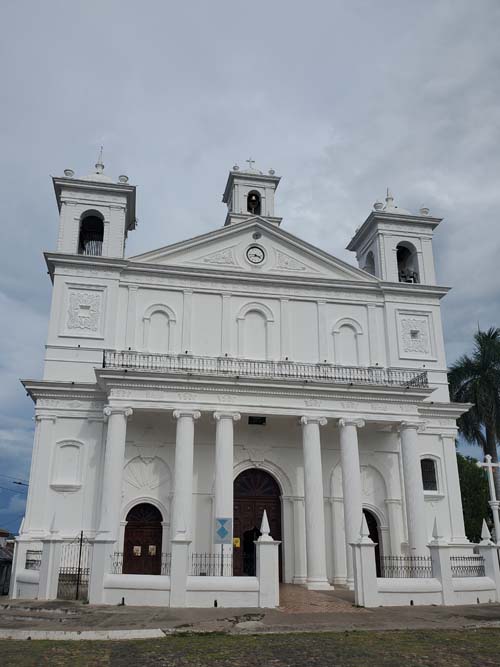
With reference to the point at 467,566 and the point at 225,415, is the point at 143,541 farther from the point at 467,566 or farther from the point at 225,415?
the point at 467,566

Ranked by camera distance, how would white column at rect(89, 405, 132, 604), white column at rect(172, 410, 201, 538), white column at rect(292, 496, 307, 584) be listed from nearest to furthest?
white column at rect(89, 405, 132, 604) < white column at rect(172, 410, 201, 538) < white column at rect(292, 496, 307, 584)

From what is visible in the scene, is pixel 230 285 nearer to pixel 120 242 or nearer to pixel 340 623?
pixel 120 242

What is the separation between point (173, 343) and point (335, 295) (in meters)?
7.37

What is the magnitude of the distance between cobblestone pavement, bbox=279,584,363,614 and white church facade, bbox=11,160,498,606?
3.55ft

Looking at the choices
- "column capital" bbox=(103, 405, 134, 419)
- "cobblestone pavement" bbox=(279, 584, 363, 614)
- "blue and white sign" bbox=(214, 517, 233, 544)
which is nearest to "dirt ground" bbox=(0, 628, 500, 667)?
"cobblestone pavement" bbox=(279, 584, 363, 614)

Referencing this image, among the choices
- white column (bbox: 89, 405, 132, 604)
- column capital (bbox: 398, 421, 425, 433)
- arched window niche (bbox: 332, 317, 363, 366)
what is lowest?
white column (bbox: 89, 405, 132, 604)

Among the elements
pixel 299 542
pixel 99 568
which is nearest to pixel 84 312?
pixel 99 568

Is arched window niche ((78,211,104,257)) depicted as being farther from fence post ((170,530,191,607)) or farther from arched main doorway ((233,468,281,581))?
fence post ((170,530,191,607))

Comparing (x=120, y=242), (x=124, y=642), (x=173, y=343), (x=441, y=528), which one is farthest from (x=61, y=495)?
(x=441, y=528)

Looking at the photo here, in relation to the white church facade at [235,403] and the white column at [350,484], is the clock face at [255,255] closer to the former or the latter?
the white church facade at [235,403]

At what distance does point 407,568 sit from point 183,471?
27.2 feet

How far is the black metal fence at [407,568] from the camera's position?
2095 centimetres

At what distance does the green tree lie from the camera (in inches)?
1416

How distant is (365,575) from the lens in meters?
17.3
